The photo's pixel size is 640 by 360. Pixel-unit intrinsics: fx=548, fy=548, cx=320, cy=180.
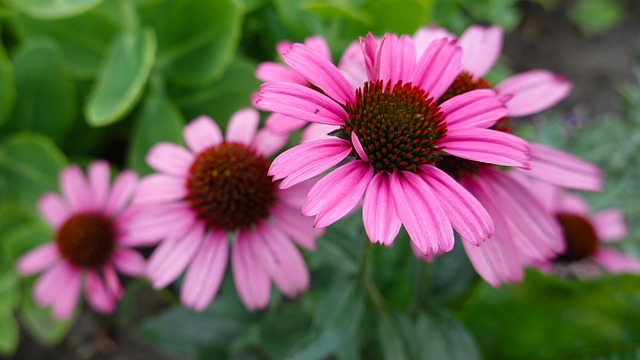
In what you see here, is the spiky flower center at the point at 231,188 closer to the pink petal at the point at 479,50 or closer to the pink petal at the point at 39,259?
the pink petal at the point at 479,50

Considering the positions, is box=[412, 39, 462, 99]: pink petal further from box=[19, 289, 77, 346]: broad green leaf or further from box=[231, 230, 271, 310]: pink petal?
box=[19, 289, 77, 346]: broad green leaf

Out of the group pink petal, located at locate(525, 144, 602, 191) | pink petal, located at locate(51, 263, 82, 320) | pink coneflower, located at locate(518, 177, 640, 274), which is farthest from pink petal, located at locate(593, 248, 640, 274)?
pink petal, located at locate(51, 263, 82, 320)

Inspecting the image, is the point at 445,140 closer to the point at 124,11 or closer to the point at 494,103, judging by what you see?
the point at 494,103

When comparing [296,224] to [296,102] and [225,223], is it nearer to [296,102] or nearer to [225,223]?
[225,223]

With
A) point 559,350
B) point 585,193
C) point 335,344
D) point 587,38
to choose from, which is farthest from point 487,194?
point 587,38

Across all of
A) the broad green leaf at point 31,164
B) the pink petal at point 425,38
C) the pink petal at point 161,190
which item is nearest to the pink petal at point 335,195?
the pink petal at point 425,38
